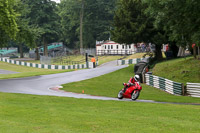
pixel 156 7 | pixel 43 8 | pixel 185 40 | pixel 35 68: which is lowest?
pixel 35 68

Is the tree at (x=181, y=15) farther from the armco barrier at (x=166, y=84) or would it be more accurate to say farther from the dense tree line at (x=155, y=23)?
the armco barrier at (x=166, y=84)

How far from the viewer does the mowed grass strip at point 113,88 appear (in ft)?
75.0

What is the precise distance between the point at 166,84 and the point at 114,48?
5587cm

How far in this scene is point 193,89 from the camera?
79.6ft

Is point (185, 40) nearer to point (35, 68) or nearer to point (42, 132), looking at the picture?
point (42, 132)

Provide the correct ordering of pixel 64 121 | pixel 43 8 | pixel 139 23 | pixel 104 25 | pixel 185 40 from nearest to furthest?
pixel 64 121 < pixel 185 40 < pixel 139 23 < pixel 43 8 < pixel 104 25

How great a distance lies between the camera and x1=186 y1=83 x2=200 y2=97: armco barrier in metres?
23.9

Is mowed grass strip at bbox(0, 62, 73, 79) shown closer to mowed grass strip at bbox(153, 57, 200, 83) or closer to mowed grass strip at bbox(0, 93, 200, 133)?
mowed grass strip at bbox(153, 57, 200, 83)

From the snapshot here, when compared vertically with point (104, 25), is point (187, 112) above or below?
below

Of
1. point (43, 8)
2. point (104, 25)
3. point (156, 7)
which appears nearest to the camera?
point (156, 7)

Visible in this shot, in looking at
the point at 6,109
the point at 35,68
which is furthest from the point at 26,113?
the point at 35,68

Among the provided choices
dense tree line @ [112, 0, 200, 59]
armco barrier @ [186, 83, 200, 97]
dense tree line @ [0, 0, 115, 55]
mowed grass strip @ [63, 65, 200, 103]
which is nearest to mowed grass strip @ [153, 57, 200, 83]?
dense tree line @ [112, 0, 200, 59]

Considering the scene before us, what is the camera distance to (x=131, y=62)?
5609 cm

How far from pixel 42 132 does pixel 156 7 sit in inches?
797
